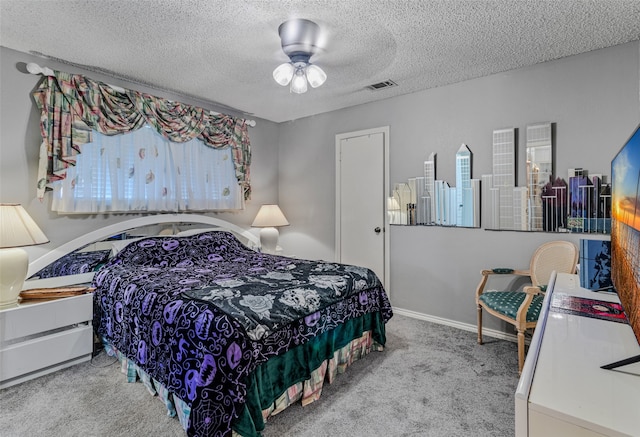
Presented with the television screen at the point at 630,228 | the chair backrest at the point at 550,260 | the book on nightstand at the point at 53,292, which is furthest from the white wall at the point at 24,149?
the chair backrest at the point at 550,260

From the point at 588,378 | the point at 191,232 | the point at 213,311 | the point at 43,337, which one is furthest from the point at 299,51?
the point at 43,337

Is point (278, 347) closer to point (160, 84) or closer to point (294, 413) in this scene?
point (294, 413)

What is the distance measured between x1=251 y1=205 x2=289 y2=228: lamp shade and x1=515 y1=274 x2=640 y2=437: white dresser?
3.29 m

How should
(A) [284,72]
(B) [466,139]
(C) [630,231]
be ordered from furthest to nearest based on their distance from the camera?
1. (B) [466,139]
2. (A) [284,72]
3. (C) [630,231]

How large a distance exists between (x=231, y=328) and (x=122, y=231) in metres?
2.11

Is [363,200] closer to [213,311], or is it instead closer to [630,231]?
[213,311]

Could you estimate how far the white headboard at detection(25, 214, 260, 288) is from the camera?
2.66 metres

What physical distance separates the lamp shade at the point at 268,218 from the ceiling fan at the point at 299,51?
1949mm

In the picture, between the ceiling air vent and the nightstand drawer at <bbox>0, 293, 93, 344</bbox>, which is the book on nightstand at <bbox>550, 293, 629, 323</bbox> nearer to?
the ceiling air vent

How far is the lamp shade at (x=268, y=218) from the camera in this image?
13.8ft

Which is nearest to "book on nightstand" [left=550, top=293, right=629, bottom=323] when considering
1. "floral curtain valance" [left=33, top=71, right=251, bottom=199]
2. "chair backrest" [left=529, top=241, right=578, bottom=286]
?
"chair backrest" [left=529, top=241, right=578, bottom=286]

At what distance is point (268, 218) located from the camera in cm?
423

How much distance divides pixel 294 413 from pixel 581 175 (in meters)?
2.84

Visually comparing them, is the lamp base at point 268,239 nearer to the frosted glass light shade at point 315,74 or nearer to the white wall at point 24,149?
the white wall at point 24,149
